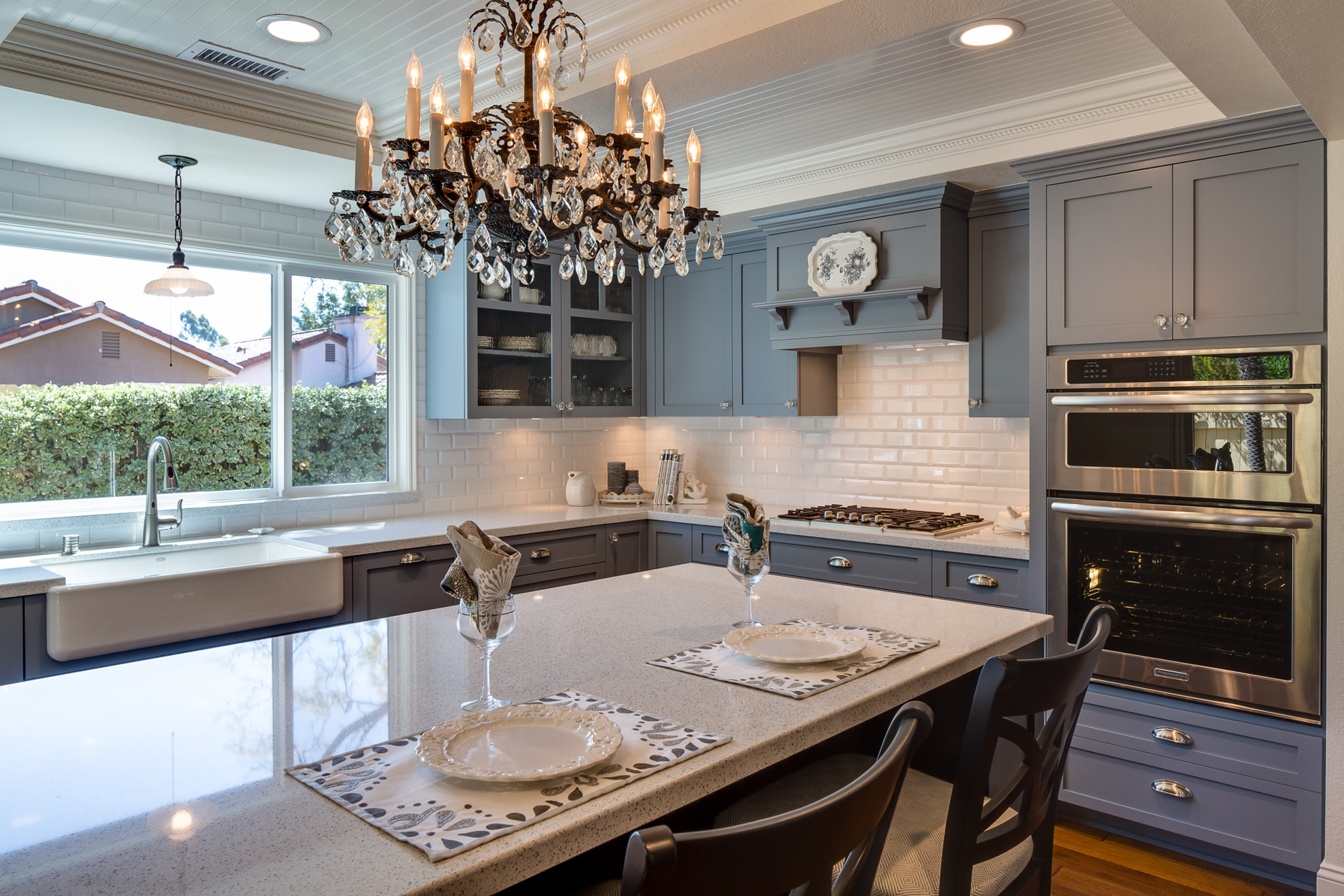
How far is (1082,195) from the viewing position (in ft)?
10.0

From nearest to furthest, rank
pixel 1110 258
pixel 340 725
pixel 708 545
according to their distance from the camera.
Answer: pixel 340 725
pixel 1110 258
pixel 708 545

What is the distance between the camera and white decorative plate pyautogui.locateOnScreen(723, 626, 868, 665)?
167 centimetres

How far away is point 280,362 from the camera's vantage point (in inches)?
157

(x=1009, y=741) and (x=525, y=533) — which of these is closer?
(x=1009, y=741)

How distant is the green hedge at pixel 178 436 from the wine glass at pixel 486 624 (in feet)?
9.31

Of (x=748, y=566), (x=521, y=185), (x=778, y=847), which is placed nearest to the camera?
(x=778, y=847)

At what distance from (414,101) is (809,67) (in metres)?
1.37

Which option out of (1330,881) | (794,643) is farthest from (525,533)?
(1330,881)

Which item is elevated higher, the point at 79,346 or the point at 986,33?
the point at 986,33

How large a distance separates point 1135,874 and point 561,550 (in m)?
2.53

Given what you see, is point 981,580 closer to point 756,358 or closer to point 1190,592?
point 1190,592

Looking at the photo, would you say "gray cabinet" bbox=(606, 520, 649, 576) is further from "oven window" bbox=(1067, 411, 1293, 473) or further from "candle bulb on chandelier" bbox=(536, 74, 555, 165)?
"candle bulb on chandelier" bbox=(536, 74, 555, 165)

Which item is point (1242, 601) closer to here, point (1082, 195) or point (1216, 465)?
point (1216, 465)

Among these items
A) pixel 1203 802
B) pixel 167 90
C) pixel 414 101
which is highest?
pixel 167 90
